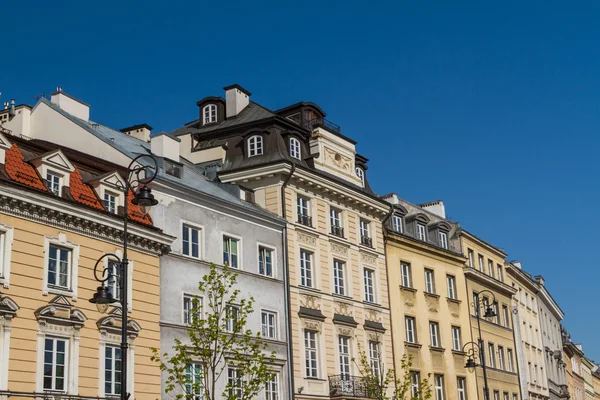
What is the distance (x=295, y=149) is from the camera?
136 ft

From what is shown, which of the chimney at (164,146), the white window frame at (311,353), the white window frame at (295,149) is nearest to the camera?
the chimney at (164,146)

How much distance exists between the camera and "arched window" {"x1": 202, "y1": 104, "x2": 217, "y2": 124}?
44875mm

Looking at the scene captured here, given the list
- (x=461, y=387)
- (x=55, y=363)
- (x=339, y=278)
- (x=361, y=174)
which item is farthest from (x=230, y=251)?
(x=461, y=387)

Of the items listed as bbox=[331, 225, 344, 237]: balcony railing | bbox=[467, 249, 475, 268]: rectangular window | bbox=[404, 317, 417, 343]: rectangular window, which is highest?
bbox=[467, 249, 475, 268]: rectangular window

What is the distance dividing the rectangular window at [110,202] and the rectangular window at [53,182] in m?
2.07

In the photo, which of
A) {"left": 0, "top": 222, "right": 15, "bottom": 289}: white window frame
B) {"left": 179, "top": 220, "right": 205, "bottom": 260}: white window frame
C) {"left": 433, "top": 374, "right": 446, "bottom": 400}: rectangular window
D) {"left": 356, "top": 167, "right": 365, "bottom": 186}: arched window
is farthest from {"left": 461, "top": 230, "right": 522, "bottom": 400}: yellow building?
{"left": 0, "top": 222, "right": 15, "bottom": 289}: white window frame

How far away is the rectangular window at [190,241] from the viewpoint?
109ft

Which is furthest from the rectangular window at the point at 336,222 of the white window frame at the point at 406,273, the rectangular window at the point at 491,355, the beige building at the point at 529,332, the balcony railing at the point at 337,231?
the beige building at the point at 529,332

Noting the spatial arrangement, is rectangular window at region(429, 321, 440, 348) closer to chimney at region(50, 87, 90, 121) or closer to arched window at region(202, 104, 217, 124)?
arched window at region(202, 104, 217, 124)

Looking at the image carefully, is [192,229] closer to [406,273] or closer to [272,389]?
[272,389]

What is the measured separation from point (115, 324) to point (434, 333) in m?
23.3

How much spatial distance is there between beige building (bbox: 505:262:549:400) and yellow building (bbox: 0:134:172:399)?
3602 cm

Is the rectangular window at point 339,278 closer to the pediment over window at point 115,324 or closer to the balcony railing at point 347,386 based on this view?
the balcony railing at point 347,386

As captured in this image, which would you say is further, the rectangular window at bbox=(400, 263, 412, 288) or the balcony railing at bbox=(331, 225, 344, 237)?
the rectangular window at bbox=(400, 263, 412, 288)
